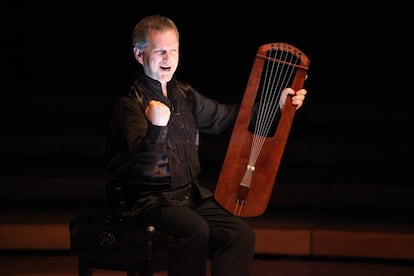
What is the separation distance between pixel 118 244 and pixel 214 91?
2.99 metres

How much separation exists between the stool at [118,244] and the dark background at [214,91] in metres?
1.82

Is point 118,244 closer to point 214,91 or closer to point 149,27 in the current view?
point 149,27

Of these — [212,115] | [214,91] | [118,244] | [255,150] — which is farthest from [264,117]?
[214,91]

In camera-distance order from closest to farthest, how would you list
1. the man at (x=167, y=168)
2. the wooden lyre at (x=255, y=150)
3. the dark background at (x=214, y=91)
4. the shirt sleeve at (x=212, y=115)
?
the man at (x=167, y=168), the wooden lyre at (x=255, y=150), the shirt sleeve at (x=212, y=115), the dark background at (x=214, y=91)

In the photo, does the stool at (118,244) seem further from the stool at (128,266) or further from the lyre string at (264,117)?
the lyre string at (264,117)

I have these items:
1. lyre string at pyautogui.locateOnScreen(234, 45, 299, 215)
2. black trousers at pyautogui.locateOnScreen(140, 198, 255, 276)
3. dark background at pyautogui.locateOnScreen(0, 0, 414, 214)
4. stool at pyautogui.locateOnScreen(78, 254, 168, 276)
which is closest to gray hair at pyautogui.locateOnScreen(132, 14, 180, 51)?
lyre string at pyautogui.locateOnScreen(234, 45, 299, 215)

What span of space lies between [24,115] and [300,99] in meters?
3.04

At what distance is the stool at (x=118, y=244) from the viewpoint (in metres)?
3.40

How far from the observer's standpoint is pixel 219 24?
22.1 ft

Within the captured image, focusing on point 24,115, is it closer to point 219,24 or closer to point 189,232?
point 219,24

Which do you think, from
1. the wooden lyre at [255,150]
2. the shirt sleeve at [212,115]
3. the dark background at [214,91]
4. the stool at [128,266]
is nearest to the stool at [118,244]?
the stool at [128,266]

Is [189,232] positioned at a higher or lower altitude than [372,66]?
lower

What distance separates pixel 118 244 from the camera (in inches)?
134

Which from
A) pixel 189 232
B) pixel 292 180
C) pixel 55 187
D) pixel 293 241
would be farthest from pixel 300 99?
pixel 55 187
